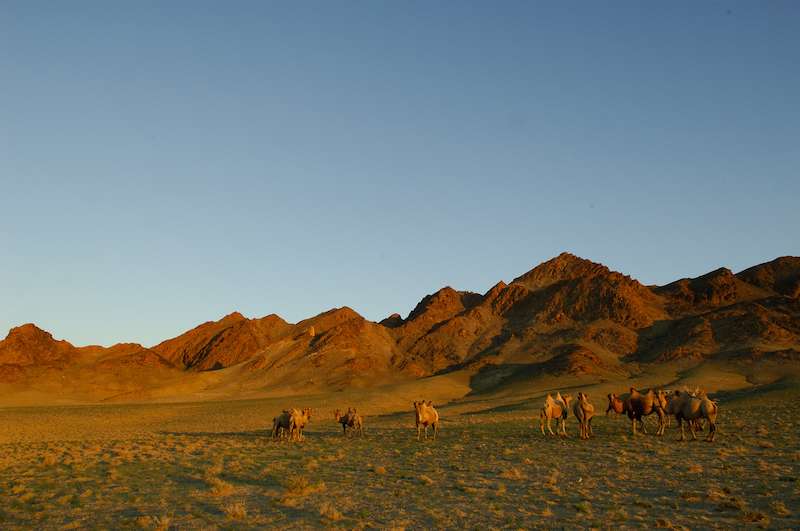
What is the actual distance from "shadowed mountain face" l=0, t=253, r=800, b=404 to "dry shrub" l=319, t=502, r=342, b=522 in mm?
95285

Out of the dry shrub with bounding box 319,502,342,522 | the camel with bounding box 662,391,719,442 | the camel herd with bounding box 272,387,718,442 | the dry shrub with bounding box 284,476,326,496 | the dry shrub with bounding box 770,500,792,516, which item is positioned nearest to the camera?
the dry shrub with bounding box 770,500,792,516

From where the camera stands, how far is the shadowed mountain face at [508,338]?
119688 mm

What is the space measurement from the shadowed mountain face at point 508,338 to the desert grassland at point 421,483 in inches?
3315

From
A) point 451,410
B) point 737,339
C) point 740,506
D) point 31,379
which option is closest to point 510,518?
Answer: point 740,506

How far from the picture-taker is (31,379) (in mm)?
140250

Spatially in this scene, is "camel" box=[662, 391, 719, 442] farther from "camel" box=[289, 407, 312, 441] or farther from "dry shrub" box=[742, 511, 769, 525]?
"camel" box=[289, 407, 312, 441]

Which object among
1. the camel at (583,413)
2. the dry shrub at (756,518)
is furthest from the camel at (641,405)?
the dry shrub at (756,518)

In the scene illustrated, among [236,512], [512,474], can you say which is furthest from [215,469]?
[512,474]

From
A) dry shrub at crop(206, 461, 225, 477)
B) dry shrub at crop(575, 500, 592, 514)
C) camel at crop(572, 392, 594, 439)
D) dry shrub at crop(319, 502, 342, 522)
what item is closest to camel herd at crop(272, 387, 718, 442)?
camel at crop(572, 392, 594, 439)

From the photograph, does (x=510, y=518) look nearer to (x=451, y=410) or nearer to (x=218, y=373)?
(x=451, y=410)

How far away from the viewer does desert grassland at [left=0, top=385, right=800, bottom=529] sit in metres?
14.8

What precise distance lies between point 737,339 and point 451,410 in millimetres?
71459

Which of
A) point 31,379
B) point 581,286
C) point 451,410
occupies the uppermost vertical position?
point 581,286

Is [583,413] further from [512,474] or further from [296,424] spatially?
[296,424]
